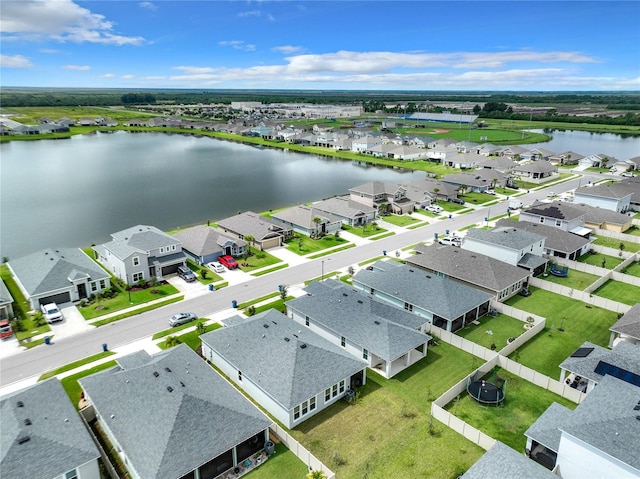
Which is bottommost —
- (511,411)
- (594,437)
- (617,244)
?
(511,411)

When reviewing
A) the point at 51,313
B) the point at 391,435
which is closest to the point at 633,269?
the point at 391,435

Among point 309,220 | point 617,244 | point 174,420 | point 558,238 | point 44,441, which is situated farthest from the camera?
point 309,220

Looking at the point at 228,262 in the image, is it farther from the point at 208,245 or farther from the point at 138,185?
the point at 138,185

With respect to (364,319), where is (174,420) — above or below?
above

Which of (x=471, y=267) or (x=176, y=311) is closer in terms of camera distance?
(x=176, y=311)

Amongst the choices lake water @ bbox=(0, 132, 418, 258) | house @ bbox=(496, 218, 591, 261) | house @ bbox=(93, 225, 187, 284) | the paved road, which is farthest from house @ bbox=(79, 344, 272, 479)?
house @ bbox=(496, 218, 591, 261)

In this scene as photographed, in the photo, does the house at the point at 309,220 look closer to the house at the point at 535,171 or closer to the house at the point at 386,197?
the house at the point at 386,197
